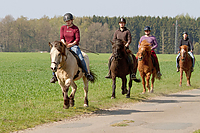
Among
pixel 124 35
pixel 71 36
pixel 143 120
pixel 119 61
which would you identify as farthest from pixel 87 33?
pixel 143 120

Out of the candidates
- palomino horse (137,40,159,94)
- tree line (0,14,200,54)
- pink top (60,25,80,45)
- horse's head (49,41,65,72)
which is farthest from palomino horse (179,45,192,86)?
tree line (0,14,200,54)

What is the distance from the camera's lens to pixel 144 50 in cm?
1428

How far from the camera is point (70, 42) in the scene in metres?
10.4

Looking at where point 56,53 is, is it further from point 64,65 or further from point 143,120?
point 143,120

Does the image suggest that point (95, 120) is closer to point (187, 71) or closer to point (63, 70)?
point (63, 70)

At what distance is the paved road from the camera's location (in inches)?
290

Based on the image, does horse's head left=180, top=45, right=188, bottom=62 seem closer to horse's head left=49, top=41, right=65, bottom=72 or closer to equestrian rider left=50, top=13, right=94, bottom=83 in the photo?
equestrian rider left=50, top=13, right=94, bottom=83

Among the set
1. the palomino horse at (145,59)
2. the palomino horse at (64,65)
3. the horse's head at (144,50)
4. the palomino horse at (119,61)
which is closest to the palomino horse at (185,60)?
the palomino horse at (145,59)

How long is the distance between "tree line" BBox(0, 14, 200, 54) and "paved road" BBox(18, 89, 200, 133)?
121 meters

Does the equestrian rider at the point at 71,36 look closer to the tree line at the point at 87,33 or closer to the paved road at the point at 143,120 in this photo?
the paved road at the point at 143,120

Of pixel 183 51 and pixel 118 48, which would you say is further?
pixel 183 51

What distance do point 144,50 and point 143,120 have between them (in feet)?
20.3

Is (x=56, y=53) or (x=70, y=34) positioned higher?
(x=70, y=34)

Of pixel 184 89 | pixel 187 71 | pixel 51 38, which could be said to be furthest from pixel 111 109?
pixel 51 38
